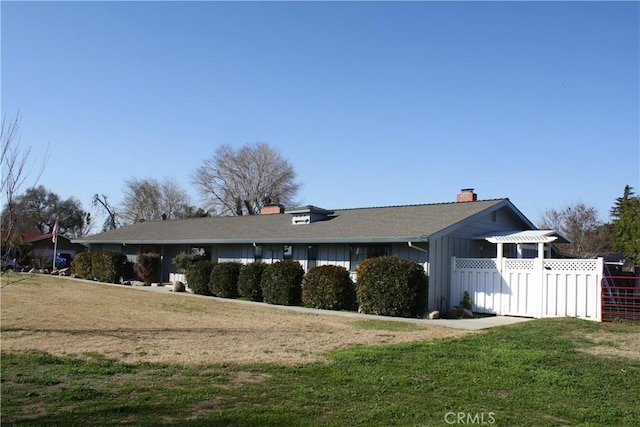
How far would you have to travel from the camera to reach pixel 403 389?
6977 mm

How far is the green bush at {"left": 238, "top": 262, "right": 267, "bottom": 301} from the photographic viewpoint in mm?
21734

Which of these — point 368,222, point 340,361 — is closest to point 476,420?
point 340,361

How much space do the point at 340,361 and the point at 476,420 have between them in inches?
141

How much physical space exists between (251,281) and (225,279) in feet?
5.66

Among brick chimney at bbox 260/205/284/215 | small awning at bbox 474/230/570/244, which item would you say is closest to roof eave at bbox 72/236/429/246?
small awning at bbox 474/230/570/244

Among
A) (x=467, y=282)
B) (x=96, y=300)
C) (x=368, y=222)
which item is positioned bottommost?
(x=96, y=300)

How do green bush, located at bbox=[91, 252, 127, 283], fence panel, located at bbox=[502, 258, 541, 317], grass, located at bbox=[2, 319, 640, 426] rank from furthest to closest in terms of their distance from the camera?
green bush, located at bbox=[91, 252, 127, 283], fence panel, located at bbox=[502, 258, 541, 317], grass, located at bbox=[2, 319, 640, 426]

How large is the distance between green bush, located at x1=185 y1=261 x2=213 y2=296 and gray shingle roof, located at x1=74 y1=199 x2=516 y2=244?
1.26m

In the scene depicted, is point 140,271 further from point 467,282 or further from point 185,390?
→ point 185,390

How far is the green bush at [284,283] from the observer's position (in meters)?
20.2

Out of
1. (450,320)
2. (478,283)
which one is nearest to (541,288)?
(478,283)

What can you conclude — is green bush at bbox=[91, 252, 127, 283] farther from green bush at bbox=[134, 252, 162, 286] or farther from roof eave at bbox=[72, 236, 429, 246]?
green bush at bbox=[134, 252, 162, 286]

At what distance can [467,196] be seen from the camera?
22688 millimetres

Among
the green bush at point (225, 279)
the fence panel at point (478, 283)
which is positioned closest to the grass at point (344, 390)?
the fence panel at point (478, 283)
